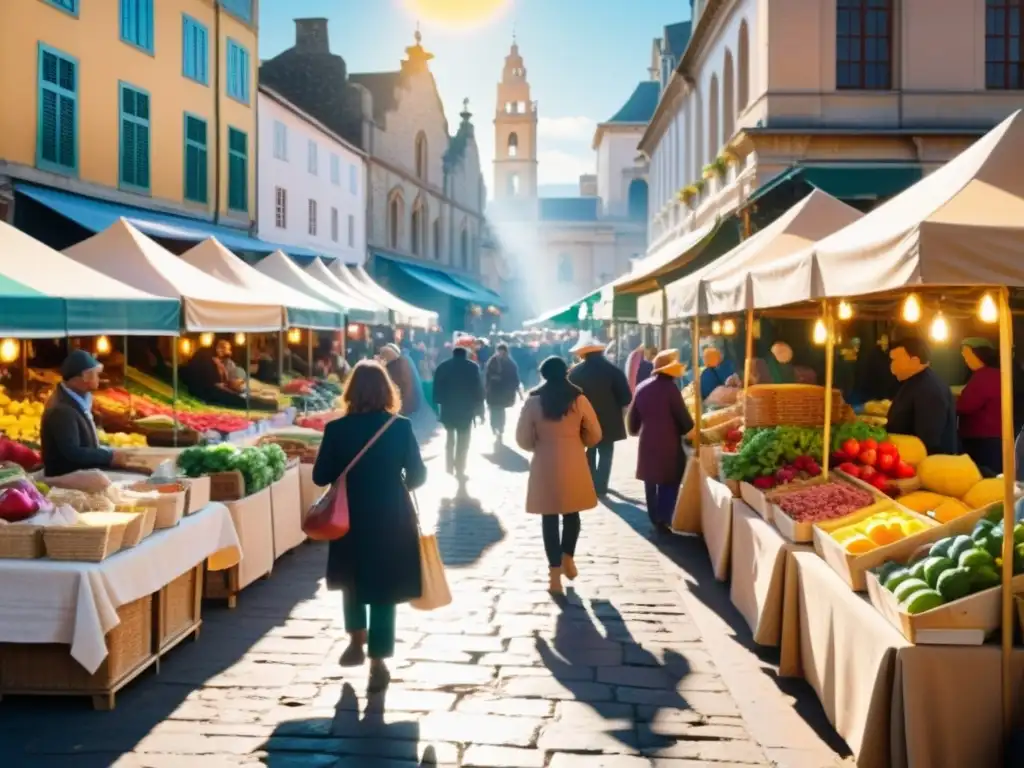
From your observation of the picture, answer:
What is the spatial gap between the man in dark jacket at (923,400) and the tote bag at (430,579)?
4.36 metres

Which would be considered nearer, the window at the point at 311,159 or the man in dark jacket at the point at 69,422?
the man in dark jacket at the point at 69,422

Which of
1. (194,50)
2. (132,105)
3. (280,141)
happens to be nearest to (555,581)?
(132,105)

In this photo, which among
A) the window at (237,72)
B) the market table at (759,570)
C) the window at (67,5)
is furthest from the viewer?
the window at (237,72)

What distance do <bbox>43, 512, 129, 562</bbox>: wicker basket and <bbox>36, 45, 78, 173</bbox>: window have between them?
12.1m

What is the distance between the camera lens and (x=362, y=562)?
19.8 feet

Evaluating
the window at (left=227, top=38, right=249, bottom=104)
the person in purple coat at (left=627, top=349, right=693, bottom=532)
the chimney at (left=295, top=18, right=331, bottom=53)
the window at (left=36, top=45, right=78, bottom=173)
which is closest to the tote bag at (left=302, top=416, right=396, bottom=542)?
the person in purple coat at (left=627, top=349, right=693, bottom=532)

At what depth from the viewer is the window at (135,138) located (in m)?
18.8

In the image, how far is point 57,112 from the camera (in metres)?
16.6

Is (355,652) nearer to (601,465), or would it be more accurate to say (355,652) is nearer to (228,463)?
(228,463)

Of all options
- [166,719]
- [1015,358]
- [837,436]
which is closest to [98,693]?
[166,719]

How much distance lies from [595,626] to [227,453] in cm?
320

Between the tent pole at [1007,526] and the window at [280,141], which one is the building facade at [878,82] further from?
the tent pole at [1007,526]

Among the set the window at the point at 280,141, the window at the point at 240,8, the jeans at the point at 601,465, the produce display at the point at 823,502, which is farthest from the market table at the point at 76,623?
the window at the point at 280,141

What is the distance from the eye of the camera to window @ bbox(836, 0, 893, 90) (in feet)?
63.6
